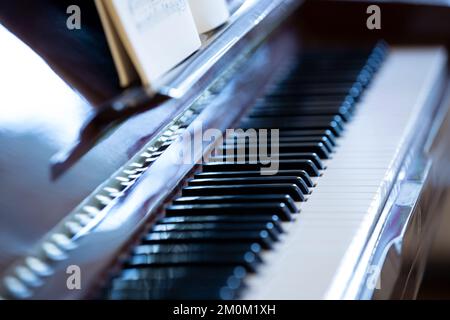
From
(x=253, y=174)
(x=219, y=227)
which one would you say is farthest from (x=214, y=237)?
(x=253, y=174)

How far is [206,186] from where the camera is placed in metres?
1.45

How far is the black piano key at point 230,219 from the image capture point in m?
1.29

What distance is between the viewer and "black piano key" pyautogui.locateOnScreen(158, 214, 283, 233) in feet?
4.25

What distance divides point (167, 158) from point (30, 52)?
307mm

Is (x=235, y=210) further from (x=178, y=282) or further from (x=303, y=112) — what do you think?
(x=303, y=112)

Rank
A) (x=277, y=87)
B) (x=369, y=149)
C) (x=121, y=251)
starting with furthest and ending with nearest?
(x=277, y=87) → (x=369, y=149) → (x=121, y=251)

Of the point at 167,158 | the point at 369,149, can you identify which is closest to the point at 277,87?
the point at 369,149

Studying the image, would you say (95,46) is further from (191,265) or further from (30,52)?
(191,265)

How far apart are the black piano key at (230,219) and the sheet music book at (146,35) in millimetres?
232

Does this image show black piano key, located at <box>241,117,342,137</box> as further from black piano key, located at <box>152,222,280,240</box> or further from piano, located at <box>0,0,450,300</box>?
black piano key, located at <box>152,222,280,240</box>

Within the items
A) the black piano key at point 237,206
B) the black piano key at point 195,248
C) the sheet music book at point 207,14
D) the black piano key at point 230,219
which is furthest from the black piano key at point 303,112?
the black piano key at point 195,248

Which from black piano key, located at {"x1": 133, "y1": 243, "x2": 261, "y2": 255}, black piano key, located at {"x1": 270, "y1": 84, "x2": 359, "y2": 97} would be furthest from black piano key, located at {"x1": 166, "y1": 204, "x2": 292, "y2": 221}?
black piano key, located at {"x1": 270, "y1": 84, "x2": 359, "y2": 97}

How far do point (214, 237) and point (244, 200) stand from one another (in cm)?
16

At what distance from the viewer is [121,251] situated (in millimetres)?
1215
